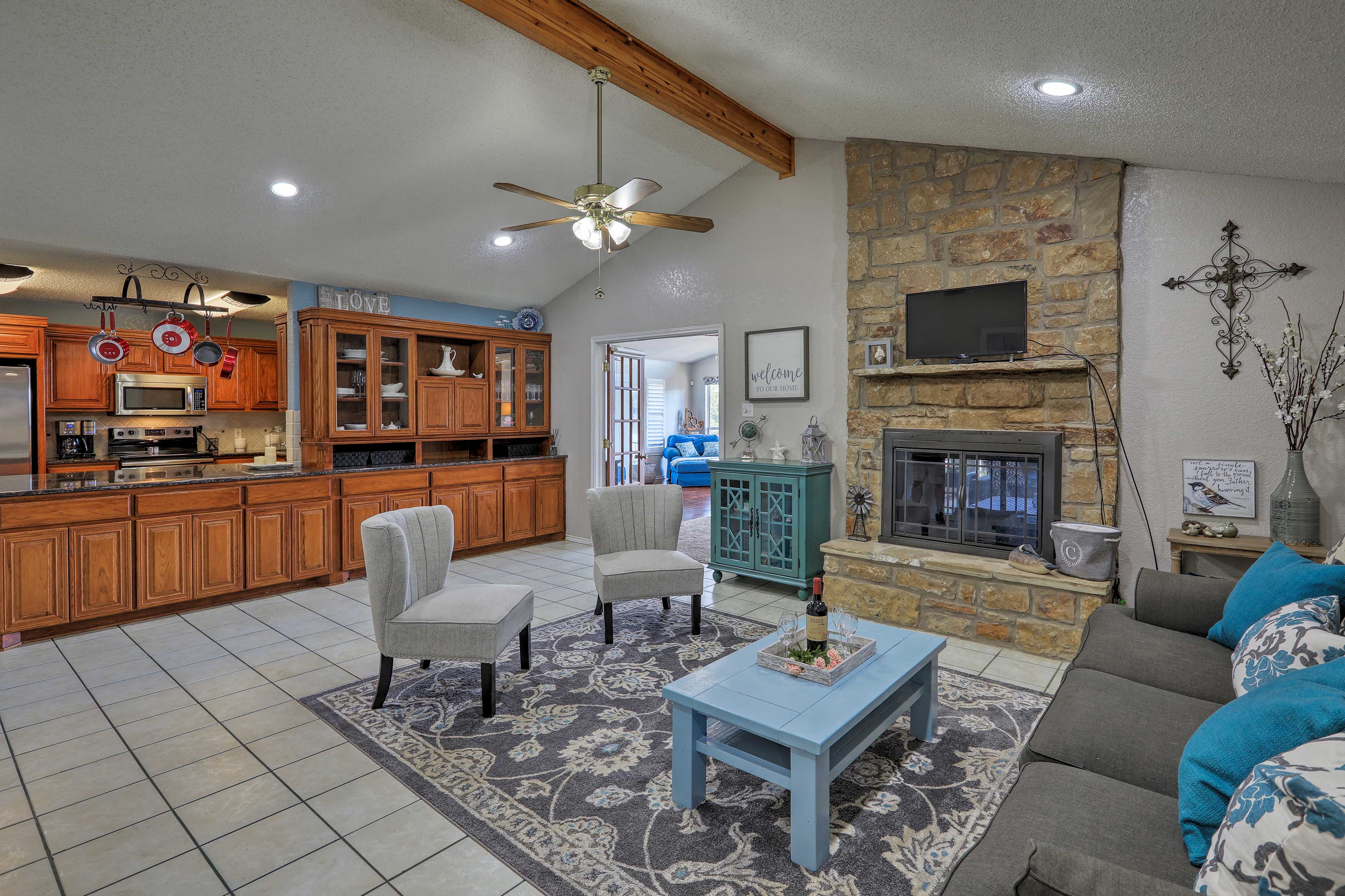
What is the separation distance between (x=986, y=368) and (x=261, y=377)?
23.2 feet

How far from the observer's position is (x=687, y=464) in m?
10.5

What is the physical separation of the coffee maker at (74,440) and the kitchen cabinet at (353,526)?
3105 mm

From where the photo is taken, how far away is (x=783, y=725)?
1.96 meters

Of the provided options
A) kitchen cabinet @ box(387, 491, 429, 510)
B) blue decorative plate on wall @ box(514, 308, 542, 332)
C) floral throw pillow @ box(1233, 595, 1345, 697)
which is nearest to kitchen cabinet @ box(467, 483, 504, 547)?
kitchen cabinet @ box(387, 491, 429, 510)

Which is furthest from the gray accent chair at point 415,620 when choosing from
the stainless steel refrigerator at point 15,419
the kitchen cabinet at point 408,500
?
the stainless steel refrigerator at point 15,419

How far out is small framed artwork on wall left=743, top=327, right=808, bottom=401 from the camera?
196 inches

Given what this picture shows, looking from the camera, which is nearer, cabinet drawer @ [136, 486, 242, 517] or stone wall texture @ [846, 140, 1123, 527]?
stone wall texture @ [846, 140, 1123, 527]

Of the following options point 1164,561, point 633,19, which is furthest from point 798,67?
point 1164,561

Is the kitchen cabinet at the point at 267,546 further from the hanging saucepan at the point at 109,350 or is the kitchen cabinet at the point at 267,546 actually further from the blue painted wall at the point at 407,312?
the hanging saucepan at the point at 109,350

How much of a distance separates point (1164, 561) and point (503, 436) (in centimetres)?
523

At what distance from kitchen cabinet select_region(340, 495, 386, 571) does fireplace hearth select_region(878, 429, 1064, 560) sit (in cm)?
385

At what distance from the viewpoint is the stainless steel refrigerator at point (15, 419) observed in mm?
5555

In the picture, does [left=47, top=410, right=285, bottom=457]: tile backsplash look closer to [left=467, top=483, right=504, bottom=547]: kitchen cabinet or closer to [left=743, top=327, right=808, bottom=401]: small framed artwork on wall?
[left=467, top=483, right=504, bottom=547]: kitchen cabinet

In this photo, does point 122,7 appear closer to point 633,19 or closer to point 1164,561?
point 633,19
